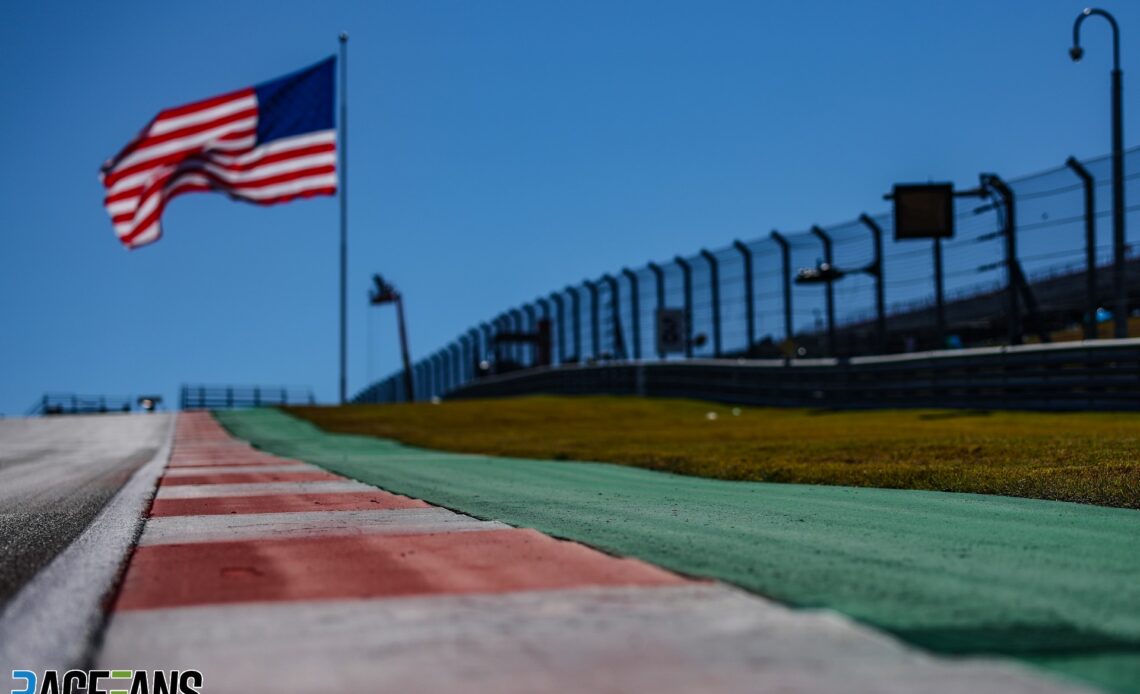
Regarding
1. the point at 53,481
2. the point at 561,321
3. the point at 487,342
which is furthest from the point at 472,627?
the point at 487,342

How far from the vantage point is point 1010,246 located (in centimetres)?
1917

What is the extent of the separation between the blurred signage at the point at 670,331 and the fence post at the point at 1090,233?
11630 mm

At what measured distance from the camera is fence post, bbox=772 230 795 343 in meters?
24.2

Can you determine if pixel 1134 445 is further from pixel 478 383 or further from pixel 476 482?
pixel 478 383

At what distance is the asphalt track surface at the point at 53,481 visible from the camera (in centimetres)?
530

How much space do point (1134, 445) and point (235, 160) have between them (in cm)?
1832

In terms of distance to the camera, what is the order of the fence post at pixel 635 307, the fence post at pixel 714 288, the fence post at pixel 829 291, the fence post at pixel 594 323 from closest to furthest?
the fence post at pixel 829 291 < the fence post at pixel 714 288 < the fence post at pixel 635 307 < the fence post at pixel 594 323

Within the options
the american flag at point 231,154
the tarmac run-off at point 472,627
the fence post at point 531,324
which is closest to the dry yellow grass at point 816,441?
the tarmac run-off at point 472,627

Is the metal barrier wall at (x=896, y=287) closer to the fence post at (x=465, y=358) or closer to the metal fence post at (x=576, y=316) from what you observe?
the metal fence post at (x=576, y=316)

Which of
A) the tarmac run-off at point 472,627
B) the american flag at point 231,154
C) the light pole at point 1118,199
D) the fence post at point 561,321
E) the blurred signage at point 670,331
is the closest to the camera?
the tarmac run-off at point 472,627

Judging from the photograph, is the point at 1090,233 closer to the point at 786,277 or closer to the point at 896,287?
the point at 896,287

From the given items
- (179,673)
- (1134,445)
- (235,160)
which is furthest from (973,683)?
(235,160)

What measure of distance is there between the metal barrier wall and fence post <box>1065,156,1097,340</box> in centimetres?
2

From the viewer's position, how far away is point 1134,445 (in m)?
10.0
